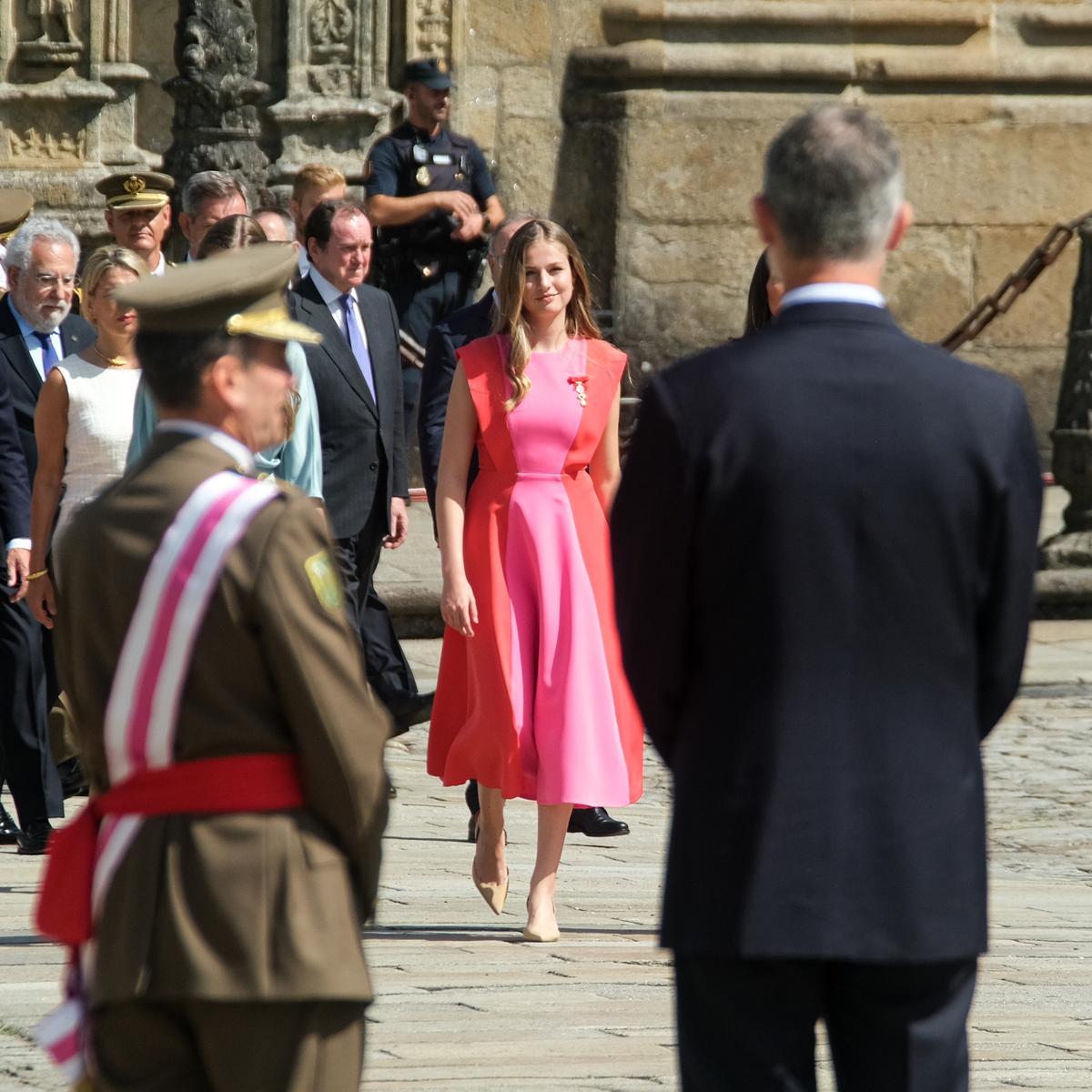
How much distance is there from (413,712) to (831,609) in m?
5.10

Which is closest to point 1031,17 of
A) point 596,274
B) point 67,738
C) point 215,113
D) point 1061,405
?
point 596,274

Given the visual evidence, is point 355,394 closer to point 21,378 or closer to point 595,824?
point 21,378

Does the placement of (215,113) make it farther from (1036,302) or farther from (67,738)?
(67,738)

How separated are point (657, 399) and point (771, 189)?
31 cm

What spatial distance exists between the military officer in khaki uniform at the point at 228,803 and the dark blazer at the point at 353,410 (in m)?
5.02

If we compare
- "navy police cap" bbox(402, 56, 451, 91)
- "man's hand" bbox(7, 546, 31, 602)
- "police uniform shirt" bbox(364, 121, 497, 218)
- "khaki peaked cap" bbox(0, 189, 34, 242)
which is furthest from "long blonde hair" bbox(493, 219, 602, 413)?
"police uniform shirt" bbox(364, 121, 497, 218)

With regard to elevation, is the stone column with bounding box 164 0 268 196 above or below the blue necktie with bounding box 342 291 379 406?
above

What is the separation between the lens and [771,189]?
3197 mm

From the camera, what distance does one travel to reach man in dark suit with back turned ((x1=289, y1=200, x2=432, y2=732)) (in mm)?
8383

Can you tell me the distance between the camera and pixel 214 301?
3.25 m

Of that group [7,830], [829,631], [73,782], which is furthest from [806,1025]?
[73,782]

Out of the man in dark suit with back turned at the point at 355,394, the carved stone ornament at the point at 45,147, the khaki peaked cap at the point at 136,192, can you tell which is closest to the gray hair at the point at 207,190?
the khaki peaked cap at the point at 136,192

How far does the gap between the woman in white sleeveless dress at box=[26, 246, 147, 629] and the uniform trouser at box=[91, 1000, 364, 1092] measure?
14.4 ft

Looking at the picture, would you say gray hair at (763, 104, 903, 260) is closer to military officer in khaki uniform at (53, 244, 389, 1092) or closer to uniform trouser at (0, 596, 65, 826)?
military officer in khaki uniform at (53, 244, 389, 1092)
